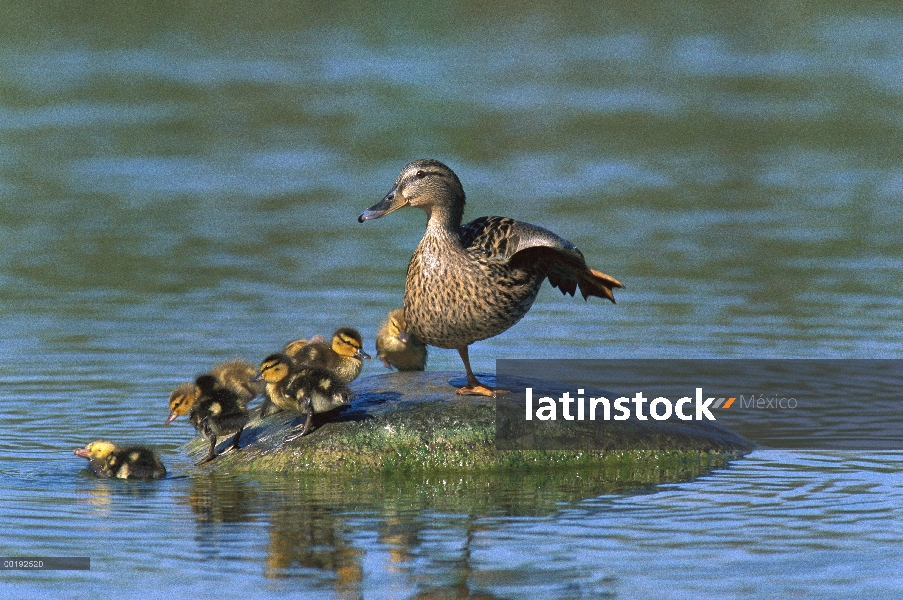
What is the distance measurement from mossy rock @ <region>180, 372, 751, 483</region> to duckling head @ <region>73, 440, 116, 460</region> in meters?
0.57

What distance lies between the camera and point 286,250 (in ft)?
45.5

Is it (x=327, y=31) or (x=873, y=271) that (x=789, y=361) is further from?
(x=327, y=31)

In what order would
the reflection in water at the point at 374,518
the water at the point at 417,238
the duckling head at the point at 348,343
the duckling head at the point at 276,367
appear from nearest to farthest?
the reflection in water at the point at 374,518
the water at the point at 417,238
the duckling head at the point at 276,367
the duckling head at the point at 348,343

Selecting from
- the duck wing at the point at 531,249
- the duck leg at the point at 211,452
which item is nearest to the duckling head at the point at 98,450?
the duck leg at the point at 211,452

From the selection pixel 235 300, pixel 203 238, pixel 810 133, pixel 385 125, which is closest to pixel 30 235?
pixel 203 238

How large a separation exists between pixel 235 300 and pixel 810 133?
815 cm

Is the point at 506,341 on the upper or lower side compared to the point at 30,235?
lower

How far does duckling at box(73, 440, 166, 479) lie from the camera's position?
26.1ft

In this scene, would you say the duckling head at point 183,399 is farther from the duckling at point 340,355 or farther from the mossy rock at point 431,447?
the duckling at point 340,355

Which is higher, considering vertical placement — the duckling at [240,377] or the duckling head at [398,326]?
the duckling head at [398,326]

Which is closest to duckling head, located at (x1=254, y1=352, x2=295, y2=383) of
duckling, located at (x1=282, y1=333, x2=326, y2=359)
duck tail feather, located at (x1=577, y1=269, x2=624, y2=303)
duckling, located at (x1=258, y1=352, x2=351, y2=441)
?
duckling, located at (x1=258, y1=352, x2=351, y2=441)

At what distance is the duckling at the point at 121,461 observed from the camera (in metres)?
7.95

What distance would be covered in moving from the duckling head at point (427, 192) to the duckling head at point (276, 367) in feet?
2.76

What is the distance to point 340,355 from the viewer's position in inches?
345
